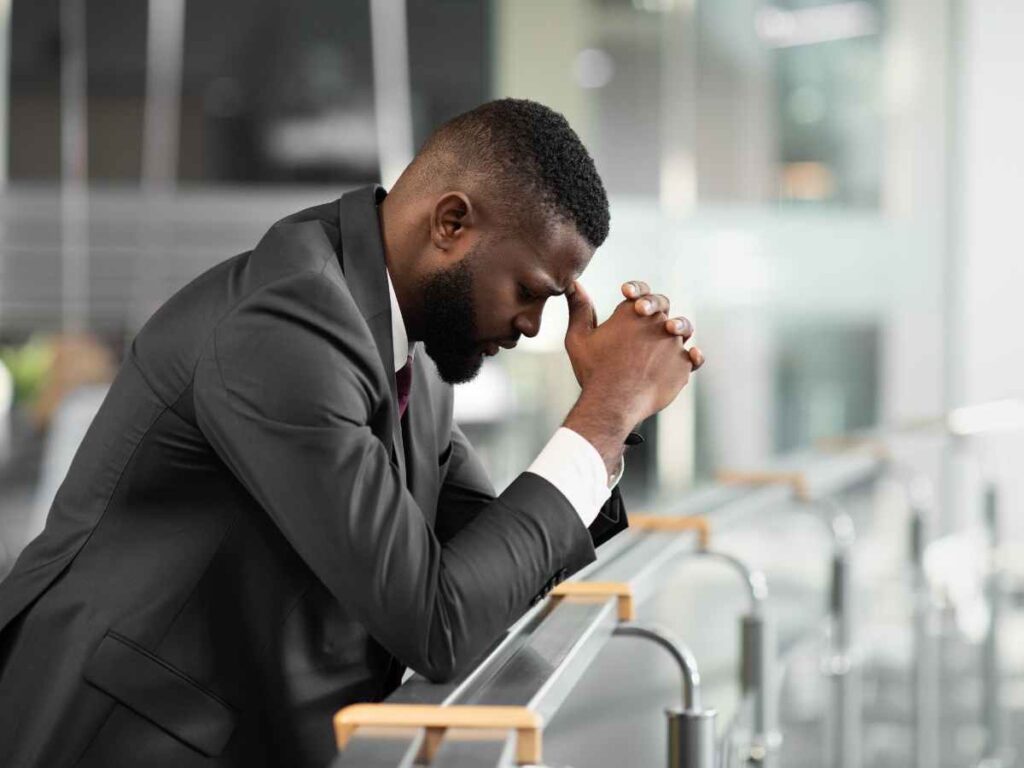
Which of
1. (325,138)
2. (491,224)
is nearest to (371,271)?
(491,224)

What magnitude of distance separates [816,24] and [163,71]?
272 cm

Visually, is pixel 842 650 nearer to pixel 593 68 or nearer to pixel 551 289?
pixel 551 289

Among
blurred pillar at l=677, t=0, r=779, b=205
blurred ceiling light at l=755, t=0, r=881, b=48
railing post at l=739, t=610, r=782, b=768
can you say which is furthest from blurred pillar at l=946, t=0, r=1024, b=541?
railing post at l=739, t=610, r=782, b=768

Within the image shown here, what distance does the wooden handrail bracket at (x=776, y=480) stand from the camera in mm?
2539

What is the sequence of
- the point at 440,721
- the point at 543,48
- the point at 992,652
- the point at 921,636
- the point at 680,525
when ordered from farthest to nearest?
the point at 543,48, the point at 992,652, the point at 921,636, the point at 680,525, the point at 440,721

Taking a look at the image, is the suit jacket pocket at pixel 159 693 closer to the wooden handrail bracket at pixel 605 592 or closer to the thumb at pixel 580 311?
the wooden handrail bracket at pixel 605 592

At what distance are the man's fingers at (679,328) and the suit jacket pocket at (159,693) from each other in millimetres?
523

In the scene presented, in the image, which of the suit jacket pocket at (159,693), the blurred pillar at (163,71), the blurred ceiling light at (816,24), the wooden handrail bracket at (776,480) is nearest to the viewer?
the suit jacket pocket at (159,693)

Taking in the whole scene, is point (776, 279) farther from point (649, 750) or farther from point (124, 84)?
point (649, 750)

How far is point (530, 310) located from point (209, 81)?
4.19m

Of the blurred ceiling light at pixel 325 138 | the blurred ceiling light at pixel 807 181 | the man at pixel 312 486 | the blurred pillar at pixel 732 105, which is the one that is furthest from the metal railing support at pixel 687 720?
the blurred ceiling light at pixel 807 181

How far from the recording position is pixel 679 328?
55.1 inches

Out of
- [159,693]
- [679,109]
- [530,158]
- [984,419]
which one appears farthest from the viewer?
[679,109]

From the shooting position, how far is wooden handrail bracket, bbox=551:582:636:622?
4.58 ft
